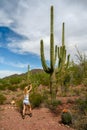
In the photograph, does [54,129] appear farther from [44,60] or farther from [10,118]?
[44,60]

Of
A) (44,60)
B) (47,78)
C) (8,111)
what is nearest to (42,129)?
(8,111)

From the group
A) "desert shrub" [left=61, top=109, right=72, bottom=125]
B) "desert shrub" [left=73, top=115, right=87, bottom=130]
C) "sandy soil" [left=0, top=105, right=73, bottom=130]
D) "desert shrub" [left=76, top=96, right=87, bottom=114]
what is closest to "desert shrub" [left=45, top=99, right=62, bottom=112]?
"sandy soil" [left=0, top=105, right=73, bottom=130]

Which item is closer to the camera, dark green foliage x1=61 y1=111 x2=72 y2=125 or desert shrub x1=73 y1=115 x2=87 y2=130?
desert shrub x1=73 y1=115 x2=87 y2=130

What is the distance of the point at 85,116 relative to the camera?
45.5 feet

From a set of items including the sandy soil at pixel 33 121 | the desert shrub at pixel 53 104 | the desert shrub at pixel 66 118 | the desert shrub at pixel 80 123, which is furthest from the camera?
the desert shrub at pixel 53 104

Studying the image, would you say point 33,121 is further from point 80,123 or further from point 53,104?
point 53,104

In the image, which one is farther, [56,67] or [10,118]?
[56,67]

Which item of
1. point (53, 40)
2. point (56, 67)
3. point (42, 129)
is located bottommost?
point (42, 129)

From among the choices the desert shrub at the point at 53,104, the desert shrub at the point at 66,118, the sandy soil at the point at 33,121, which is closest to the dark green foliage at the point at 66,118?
the desert shrub at the point at 66,118

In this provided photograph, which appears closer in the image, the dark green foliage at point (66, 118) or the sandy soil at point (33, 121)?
the sandy soil at point (33, 121)

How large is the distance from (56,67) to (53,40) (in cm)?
224

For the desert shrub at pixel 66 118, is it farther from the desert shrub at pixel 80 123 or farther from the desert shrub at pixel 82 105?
the desert shrub at pixel 82 105

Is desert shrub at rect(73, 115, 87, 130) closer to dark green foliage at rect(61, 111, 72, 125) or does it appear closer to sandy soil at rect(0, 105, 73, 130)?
dark green foliage at rect(61, 111, 72, 125)

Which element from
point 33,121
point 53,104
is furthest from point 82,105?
point 33,121
